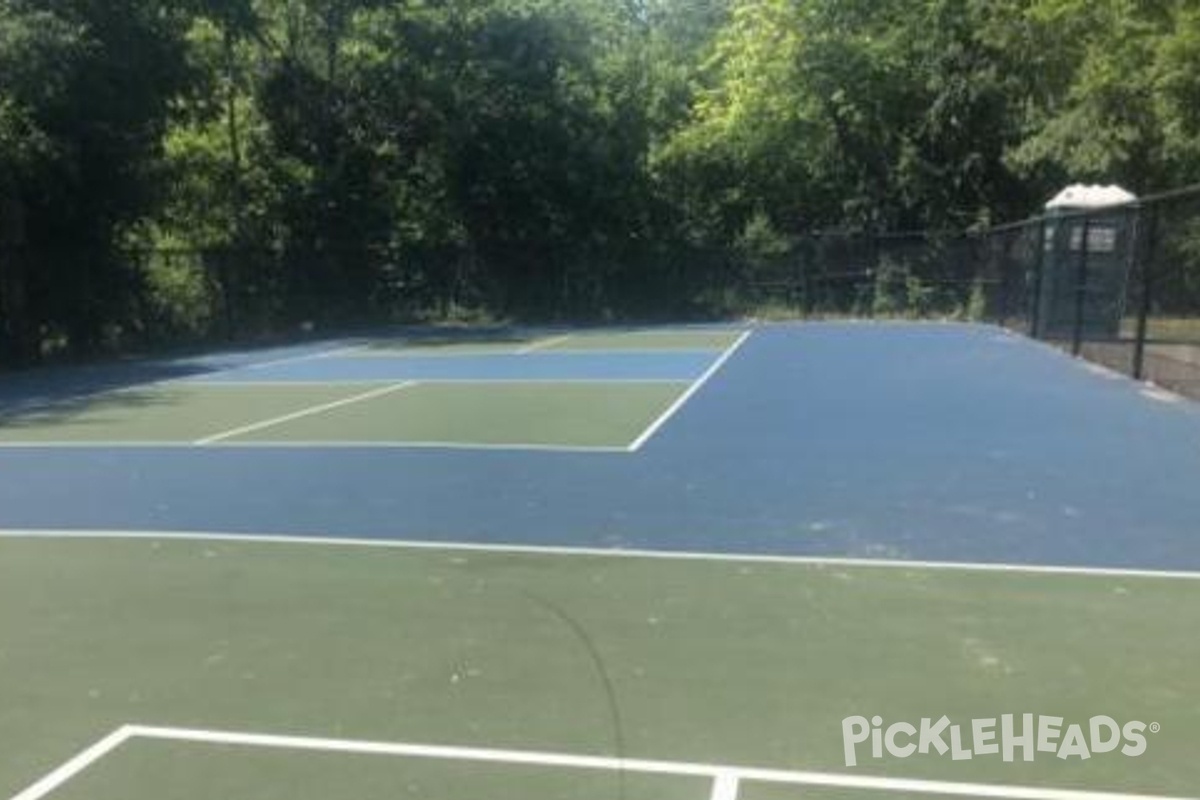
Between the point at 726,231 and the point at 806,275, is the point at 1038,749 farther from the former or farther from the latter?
the point at 726,231

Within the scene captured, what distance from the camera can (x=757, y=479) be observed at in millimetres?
10867

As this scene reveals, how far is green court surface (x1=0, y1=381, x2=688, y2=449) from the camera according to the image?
13.7 meters

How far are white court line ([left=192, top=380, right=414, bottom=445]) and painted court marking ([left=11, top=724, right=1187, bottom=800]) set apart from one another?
28.2 ft

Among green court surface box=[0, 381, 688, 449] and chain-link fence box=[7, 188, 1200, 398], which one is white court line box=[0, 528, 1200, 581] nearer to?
green court surface box=[0, 381, 688, 449]

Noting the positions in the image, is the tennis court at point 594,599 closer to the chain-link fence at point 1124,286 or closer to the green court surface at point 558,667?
the green court surface at point 558,667

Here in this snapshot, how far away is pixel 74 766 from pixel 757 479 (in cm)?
659

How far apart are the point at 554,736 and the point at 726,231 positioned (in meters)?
32.7

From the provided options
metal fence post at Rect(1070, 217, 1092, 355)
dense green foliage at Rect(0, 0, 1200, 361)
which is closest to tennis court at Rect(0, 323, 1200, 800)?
metal fence post at Rect(1070, 217, 1092, 355)

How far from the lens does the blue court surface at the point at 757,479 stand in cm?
885

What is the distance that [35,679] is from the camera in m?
6.08

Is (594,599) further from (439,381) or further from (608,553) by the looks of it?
(439,381)

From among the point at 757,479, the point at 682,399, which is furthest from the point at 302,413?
the point at 757,479

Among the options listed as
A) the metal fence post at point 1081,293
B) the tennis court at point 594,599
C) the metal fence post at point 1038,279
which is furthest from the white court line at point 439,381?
the metal fence post at point 1038,279

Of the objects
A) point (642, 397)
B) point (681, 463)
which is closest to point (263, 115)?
point (642, 397)
